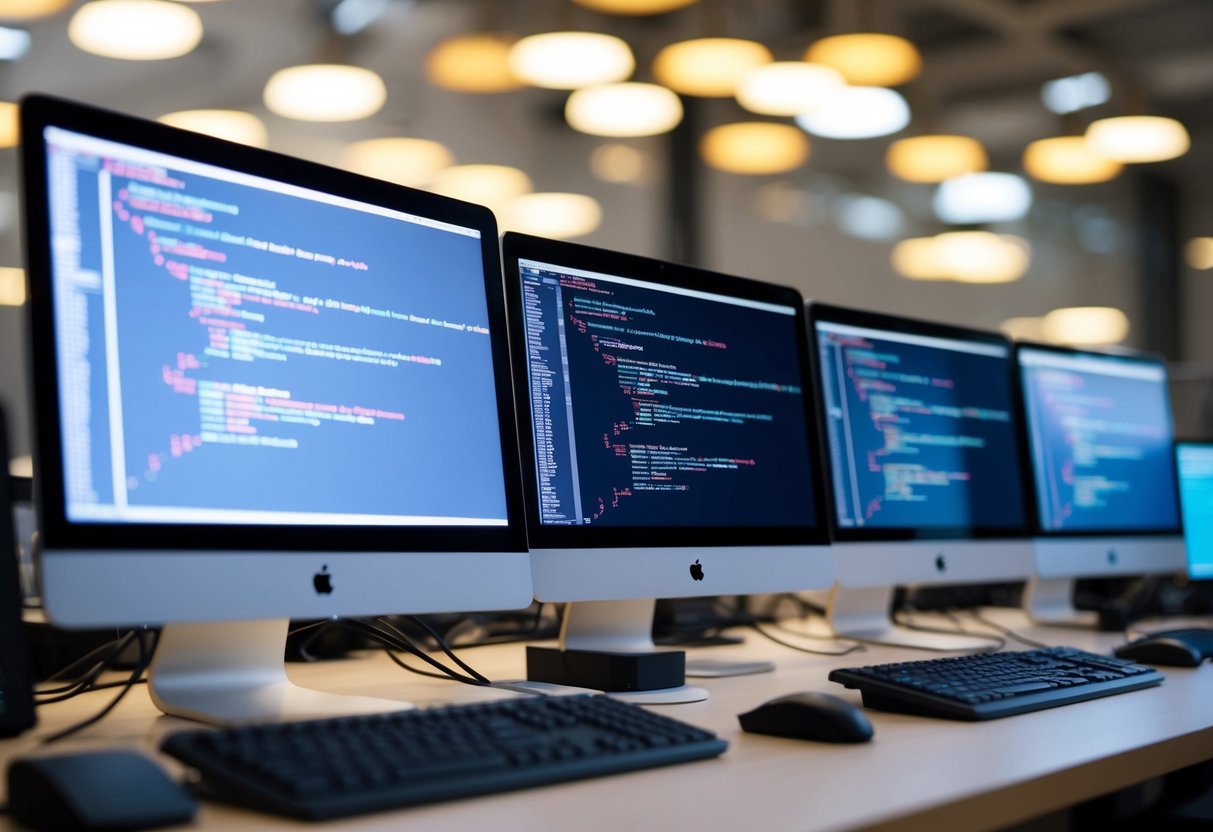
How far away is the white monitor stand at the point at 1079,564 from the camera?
217cm

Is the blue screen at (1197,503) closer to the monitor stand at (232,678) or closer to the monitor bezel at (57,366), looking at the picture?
the monitor bezel at (57,366)

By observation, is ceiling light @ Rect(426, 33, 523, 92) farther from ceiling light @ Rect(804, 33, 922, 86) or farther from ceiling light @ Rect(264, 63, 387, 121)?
ceiling light @ Rect(804, 33, 922, 86)

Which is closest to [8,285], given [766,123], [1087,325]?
[766,123]

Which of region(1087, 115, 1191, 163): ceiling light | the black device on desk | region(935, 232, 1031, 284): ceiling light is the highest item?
region(1087, 115, 1191, 163): ceiling light

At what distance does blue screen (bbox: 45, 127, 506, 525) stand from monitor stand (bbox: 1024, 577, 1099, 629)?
1359 mm

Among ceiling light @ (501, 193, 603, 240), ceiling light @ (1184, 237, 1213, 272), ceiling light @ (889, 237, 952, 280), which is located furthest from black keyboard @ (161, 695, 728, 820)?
ceiling light @ (1184, 237, 1213, 272)

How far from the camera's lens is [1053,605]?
229cm

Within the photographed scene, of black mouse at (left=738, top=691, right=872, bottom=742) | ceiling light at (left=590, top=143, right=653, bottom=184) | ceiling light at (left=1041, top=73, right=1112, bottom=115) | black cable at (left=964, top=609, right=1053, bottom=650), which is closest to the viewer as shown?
black mouse at (left=738, top=691, right=872, bottom=742)

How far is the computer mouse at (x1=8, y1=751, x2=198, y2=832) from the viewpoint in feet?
2.26

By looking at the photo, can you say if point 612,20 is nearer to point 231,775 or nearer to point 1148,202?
point 1148,202

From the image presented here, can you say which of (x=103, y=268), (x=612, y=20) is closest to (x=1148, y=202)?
(x=612, y=20)

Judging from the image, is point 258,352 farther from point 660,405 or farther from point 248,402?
point 660,405

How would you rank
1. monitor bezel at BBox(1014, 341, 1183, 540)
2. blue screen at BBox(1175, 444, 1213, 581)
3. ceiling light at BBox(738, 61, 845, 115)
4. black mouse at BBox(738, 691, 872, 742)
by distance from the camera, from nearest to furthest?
black mouse at BBox(738, 691, 872, 742) < monitor bezel at BBox(1014, 341, 1183, 540) < blue screen at BBox(1175, 444, 1213, 581) < ceiling light at BBox(738, 61, 845, 115)

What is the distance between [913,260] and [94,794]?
6751 millimetres
